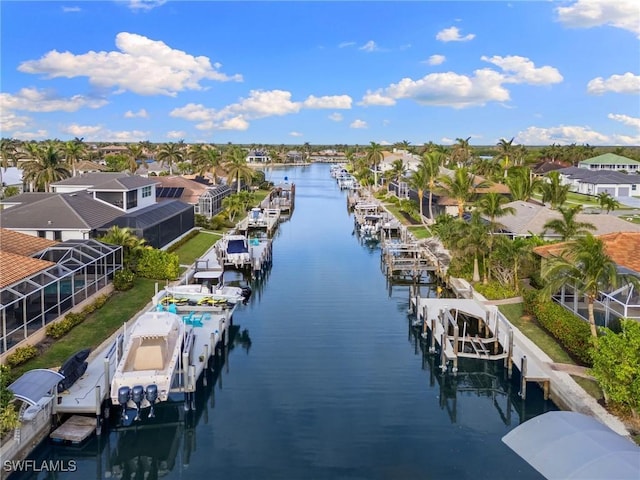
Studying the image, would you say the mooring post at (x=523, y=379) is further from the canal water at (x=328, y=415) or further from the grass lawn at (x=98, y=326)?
the grass lawn at (x=98, y=326)

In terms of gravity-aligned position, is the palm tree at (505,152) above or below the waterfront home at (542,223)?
above

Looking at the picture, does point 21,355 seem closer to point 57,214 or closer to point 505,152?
point 57,214

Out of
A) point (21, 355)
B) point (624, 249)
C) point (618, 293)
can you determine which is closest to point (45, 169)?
point (21, 355)

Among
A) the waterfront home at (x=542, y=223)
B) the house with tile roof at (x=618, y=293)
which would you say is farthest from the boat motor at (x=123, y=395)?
the waterfront home at (x=542, y=223)

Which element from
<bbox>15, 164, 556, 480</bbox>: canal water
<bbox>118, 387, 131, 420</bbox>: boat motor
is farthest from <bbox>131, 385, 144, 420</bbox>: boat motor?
<bbox>15, 164, 556, 480</bbox>: canal water

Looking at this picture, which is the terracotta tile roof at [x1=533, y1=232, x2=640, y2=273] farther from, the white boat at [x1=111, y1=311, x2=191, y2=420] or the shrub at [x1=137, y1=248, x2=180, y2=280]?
the shrub at [x1=137, y1=248, x2=180, y2=280]

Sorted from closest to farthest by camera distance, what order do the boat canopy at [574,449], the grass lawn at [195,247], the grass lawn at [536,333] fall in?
the boat canopy at [574,449]
the grass lawn at [536,333]
the grass lawn at [195,247]

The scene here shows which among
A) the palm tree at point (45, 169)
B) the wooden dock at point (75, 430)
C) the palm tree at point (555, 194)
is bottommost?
the wooden dock at point (75, 430)
